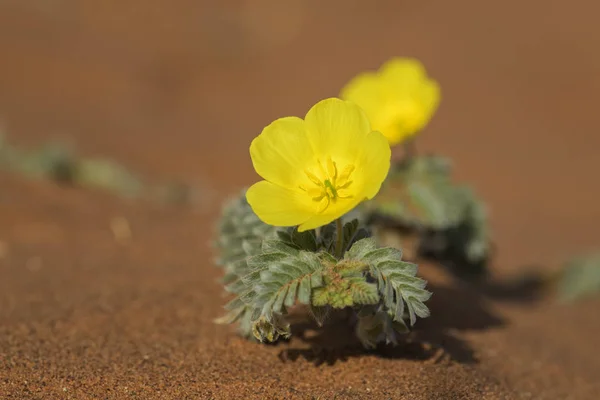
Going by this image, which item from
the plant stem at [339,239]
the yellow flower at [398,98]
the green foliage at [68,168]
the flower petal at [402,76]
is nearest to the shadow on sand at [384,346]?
the plant stem at [339,239]

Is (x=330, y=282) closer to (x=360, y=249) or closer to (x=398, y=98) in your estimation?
(x=360, y=249)

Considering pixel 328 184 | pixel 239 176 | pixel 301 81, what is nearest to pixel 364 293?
pixel 328 184

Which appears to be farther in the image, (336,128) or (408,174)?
(408,174)

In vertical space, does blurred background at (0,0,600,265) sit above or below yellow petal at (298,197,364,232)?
above

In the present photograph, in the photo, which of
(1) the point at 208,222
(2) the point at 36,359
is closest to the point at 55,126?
(1) the point at 208,222

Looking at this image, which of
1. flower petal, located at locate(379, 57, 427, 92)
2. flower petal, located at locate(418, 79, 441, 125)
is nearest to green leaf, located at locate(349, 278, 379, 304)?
flower petal, located at locate(418, 79, 441, 125)

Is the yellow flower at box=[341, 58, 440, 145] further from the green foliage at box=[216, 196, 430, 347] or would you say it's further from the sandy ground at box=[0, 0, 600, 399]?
the green foliage at box=[216, 196, 430, 347]
